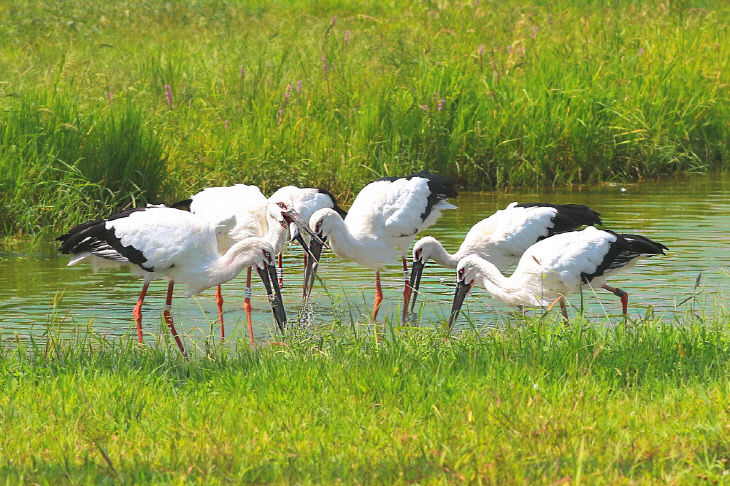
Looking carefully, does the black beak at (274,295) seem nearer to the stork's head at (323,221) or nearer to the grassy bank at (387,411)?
the stork's head at (323,221)

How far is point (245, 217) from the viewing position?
8898 millimetres

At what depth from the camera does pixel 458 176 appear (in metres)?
13.4

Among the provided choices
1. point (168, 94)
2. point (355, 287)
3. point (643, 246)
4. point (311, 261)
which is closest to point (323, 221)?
point (311, 261)

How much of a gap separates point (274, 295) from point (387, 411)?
2.83m

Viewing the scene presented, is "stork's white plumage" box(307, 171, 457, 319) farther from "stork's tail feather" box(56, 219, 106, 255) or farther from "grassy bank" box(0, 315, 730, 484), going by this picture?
"grassy bank" box(0, 315, 730, 484)

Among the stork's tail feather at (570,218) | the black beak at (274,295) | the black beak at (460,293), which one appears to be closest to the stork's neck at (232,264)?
the black beak at (274,295)

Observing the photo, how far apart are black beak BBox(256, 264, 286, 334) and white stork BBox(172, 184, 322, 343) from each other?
996 millimetres

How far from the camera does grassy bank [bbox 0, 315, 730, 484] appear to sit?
162 inches

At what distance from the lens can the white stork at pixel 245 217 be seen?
28.8 ft

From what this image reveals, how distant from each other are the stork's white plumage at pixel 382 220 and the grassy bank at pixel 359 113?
98.5 inches

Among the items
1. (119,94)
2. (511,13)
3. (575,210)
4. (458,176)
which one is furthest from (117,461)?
(511,13)

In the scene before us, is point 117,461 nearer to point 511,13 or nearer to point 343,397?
point 343,397

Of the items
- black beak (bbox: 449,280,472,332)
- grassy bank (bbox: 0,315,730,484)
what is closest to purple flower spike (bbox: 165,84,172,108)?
black beak (bbox: 449,280,472,332)

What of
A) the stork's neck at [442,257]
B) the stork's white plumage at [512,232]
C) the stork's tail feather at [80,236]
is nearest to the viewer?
the stork's tail feather at [80,236]
